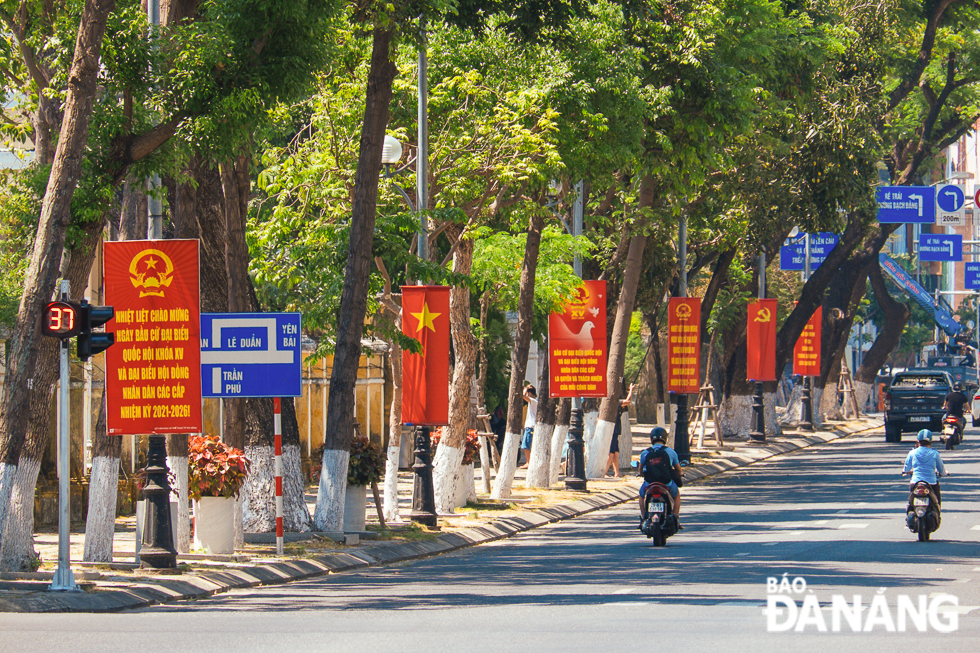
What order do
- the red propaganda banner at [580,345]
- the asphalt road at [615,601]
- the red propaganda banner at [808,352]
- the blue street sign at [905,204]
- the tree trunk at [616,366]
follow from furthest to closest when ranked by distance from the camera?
the red propaganda banner at [808,352]
the blue street sign at [905,204]
the tree trunk at [616,366]
the red propaganda banner at [580,345]
the asphalt road at [615,601]

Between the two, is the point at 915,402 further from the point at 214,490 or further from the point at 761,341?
the point at 214,490

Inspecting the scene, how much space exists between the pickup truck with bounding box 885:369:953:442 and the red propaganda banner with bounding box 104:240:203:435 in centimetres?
3395

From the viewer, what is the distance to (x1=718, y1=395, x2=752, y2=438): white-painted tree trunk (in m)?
46.9

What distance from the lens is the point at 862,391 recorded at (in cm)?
6500

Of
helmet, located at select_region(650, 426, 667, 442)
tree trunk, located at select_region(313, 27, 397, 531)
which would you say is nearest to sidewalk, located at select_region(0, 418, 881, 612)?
tree trunk, located at select_region(313, 27, 397, 531)

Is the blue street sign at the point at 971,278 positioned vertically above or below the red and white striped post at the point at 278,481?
above

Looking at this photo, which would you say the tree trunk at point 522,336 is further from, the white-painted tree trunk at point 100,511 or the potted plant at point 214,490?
the white-painted tree trunk at point 100,511

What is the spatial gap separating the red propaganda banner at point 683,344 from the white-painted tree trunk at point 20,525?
70.4ft

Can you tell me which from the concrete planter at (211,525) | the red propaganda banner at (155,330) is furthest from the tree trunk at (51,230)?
the concrete planter at (211,525)

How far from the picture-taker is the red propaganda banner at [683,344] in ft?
113

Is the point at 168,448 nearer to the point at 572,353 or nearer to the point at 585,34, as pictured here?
the point at 585,34

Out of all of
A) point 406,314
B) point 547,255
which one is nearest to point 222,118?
point 406,314

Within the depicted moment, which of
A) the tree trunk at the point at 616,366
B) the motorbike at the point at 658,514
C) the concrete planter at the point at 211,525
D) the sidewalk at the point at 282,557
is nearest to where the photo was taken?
the sidewalk at the point at 282,557

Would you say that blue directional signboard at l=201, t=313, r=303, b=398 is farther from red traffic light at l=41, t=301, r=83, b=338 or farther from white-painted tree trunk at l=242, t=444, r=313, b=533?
red traffic light at l=41, t=301, r=83, b=338
